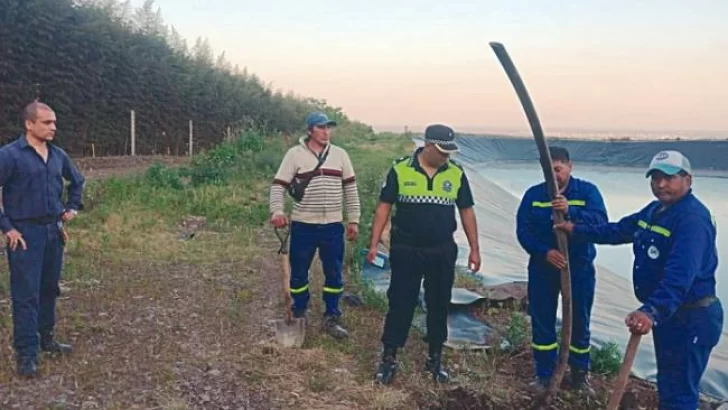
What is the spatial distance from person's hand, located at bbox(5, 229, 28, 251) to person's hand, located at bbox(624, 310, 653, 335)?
10.1 ft

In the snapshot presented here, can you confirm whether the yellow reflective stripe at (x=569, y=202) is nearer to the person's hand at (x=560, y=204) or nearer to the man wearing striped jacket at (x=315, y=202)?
the person's hand at (x=560, y=204)

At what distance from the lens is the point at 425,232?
157 inches

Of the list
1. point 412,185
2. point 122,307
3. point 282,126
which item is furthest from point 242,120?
point 412,185

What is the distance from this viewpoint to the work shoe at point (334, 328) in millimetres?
4824

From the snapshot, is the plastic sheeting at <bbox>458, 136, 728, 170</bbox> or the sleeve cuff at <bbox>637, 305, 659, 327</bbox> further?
the plastic sheeting at <bbox>458, 136, 728, 170</bbox>

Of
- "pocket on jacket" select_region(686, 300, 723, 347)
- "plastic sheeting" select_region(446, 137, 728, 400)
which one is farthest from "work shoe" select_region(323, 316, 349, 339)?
"pocket on jacket" select_region(686, 300, 723, 347)

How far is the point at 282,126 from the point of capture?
101 feet

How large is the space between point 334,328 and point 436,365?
2.93 feet

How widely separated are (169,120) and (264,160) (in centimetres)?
875

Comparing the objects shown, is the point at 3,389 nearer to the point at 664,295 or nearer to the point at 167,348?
the point at 167,348

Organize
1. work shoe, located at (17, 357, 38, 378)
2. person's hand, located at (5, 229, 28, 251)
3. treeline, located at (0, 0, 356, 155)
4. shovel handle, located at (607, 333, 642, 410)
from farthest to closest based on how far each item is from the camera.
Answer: treeline, located at (0, 0, 356, 155)
work shoe, located at (17, 357, 38, 378)
person's hand, located at (5, 229, 28, 251)
shovel handle, located at (607, 333, 642, 410)

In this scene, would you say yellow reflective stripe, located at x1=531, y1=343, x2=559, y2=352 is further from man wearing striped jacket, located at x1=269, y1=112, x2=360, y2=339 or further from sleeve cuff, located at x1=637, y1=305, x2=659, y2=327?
man wearing striped jacket, located at x1=269, y1=112, x2=360, y2=339

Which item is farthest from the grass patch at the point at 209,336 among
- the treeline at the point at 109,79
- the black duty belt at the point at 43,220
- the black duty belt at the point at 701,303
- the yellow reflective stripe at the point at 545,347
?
the treeline at the point at 109,79

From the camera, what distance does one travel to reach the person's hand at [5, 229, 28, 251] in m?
3.66
